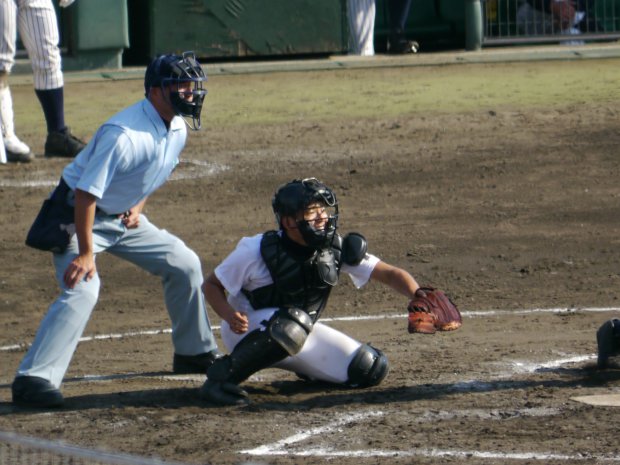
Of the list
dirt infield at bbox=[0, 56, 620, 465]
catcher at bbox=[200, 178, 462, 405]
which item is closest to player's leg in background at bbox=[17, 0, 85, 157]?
dirt infield at bbox=[0, 56, 620, 465]

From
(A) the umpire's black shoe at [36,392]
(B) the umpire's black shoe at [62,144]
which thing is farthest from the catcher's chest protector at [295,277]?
(B) the umpire's black shoe at [62,144]

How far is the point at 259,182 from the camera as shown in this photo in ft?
34.0

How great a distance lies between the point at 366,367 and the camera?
19.6 feet

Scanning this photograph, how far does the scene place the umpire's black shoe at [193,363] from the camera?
6.49 metres

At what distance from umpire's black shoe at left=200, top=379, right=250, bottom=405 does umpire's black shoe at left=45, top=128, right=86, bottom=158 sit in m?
5.20

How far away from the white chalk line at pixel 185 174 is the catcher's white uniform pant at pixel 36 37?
0.71 meters

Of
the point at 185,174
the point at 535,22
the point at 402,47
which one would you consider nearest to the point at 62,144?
the point at 185,174

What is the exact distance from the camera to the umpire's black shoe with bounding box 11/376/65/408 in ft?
18.9

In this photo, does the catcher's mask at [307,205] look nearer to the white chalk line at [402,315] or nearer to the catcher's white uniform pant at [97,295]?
the catcher's white uniform pant at [97,295]

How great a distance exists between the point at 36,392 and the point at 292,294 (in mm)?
1156

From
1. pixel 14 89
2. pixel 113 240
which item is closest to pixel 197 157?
pixel 14 89

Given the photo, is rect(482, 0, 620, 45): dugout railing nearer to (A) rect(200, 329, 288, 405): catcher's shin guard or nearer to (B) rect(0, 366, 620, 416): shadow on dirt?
(B) rect(0, 366, 620, 416): shadow on dirt

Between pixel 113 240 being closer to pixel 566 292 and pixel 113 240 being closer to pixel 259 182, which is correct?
pixel 566 292

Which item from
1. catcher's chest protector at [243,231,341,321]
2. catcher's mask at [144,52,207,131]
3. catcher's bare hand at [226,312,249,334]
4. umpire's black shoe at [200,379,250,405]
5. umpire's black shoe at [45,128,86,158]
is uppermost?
catcher's mask at [144,52,207,131]
